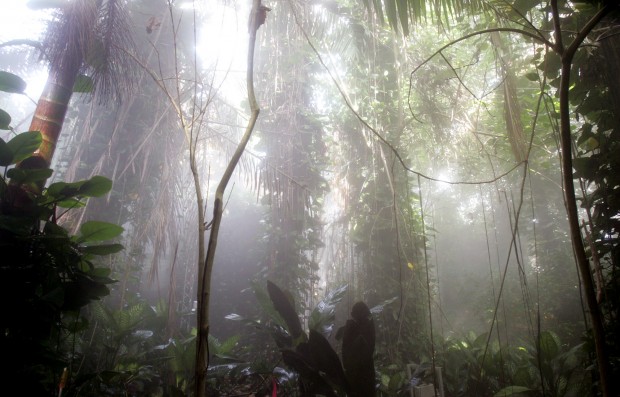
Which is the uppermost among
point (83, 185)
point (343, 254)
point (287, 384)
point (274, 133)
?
point (274, 133)

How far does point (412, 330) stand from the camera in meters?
4.12

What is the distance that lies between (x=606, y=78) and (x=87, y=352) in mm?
4103

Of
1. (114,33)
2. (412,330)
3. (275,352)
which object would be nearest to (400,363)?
(412,330)

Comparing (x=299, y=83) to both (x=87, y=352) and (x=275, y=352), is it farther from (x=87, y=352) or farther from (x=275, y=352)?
(x=87, y=352)

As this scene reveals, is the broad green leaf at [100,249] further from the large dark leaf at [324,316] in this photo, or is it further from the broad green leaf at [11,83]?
the large dark leaf at [324,316]

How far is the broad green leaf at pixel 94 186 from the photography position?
1.39 meters

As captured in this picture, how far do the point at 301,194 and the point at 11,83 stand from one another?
3.43 meters

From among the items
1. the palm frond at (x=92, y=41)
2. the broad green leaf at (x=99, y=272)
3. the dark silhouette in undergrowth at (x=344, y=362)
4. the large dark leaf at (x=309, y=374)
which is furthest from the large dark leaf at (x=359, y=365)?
the palm frond at (x=92, y=41)

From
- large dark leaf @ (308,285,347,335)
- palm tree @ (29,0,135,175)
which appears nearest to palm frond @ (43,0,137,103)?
palm tree @ (29,0,135,175)

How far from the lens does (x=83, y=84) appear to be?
1932 millimetres

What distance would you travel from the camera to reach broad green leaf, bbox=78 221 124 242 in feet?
4.76

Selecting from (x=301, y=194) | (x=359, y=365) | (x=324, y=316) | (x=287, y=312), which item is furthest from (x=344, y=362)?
(x=301, y=194)

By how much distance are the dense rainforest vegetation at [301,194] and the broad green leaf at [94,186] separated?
0.01 meters

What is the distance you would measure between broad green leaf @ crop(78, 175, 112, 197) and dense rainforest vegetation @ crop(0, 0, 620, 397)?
0.01 metres
